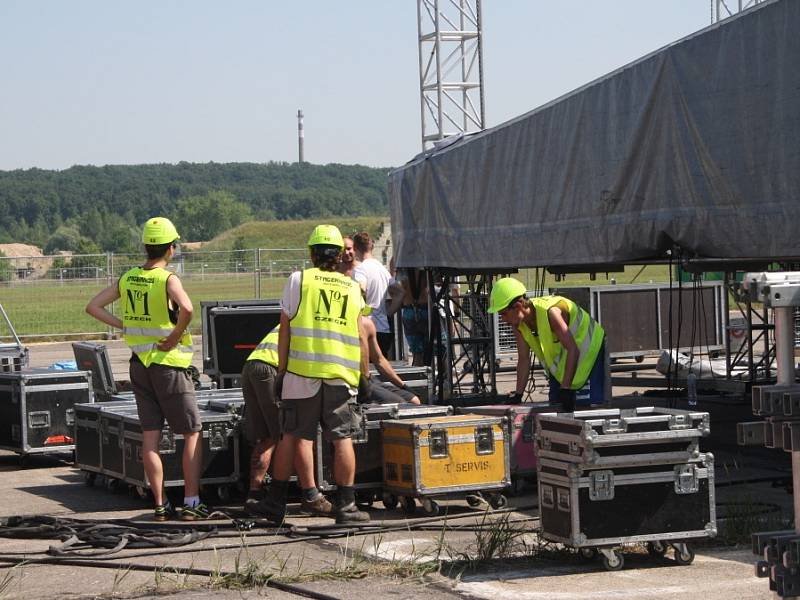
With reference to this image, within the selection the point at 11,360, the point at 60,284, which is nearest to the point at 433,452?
the point at 11,360

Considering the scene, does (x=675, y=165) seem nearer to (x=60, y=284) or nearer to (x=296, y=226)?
(x=60, y=284)

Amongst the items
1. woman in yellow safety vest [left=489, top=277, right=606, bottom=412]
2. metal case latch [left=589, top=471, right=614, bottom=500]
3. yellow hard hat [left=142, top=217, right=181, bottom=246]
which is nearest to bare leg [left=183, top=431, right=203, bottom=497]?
yellow hard hat [left=142, top=217, right=181, bottom=246]

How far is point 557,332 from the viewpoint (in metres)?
10.1

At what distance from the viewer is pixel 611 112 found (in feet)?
34.2

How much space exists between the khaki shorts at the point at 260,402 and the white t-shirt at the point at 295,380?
Answer: 1.60 feet

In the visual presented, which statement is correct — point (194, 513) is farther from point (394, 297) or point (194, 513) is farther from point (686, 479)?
point (394, 297)

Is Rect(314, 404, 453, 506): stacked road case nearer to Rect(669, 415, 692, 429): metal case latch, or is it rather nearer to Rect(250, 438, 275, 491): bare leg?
Rect(250, 438, 275, 491): bare leg

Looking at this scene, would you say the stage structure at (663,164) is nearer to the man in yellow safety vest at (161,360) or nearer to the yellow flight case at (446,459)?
the yellow flight case at (446,459)

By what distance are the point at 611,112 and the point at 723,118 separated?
1.35 metres

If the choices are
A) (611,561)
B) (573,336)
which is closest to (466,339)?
(573,336)

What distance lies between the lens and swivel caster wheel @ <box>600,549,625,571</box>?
297 inches

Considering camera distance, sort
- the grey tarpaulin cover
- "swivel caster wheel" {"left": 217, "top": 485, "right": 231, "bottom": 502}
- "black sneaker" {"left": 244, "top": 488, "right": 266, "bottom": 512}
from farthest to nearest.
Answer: "swivel caster wheel" {"left": 217, "top": 485, "right": 231, "bottom": 502} < "black sneaker" {"left": 244, "top": 488, "right": 266, "bottom": 512} < the grey tarpaulin cover

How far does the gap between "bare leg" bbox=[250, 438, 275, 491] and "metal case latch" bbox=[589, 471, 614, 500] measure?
3000 millimetres

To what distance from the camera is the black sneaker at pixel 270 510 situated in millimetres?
9180
